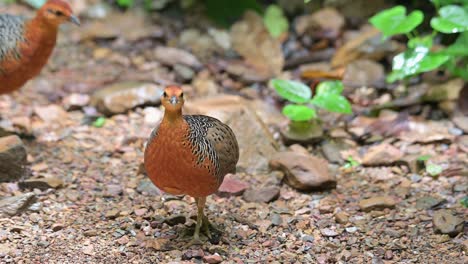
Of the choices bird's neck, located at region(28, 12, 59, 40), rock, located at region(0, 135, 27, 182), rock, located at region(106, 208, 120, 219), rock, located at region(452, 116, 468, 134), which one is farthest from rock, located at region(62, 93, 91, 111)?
rock, located at region(452, 116, 468, 134)

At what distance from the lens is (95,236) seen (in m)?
4.64

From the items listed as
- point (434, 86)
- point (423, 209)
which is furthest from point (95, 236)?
point (434, 86)

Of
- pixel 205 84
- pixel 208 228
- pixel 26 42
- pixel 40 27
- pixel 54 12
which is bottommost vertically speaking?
pixel 208 228

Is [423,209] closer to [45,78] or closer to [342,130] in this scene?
[342,130]

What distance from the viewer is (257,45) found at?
7.60 meters

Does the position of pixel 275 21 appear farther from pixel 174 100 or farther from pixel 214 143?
pixel 174 100

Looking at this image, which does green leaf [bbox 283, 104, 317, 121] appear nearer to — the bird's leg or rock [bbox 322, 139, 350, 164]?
rock [bbox 322, 139, 350, 164]

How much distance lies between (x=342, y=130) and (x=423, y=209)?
1407 mm

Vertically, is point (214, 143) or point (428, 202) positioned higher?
point (214, 143)

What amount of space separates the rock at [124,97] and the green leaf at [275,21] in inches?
64.2

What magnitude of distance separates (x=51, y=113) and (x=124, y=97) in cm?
68

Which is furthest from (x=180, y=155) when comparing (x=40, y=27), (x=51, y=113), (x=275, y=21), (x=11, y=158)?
(x=275, y=21)

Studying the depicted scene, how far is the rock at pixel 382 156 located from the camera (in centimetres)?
578

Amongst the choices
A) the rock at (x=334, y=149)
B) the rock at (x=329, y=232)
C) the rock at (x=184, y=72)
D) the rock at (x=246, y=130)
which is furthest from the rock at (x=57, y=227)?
the rock at (x=184, y=72)
